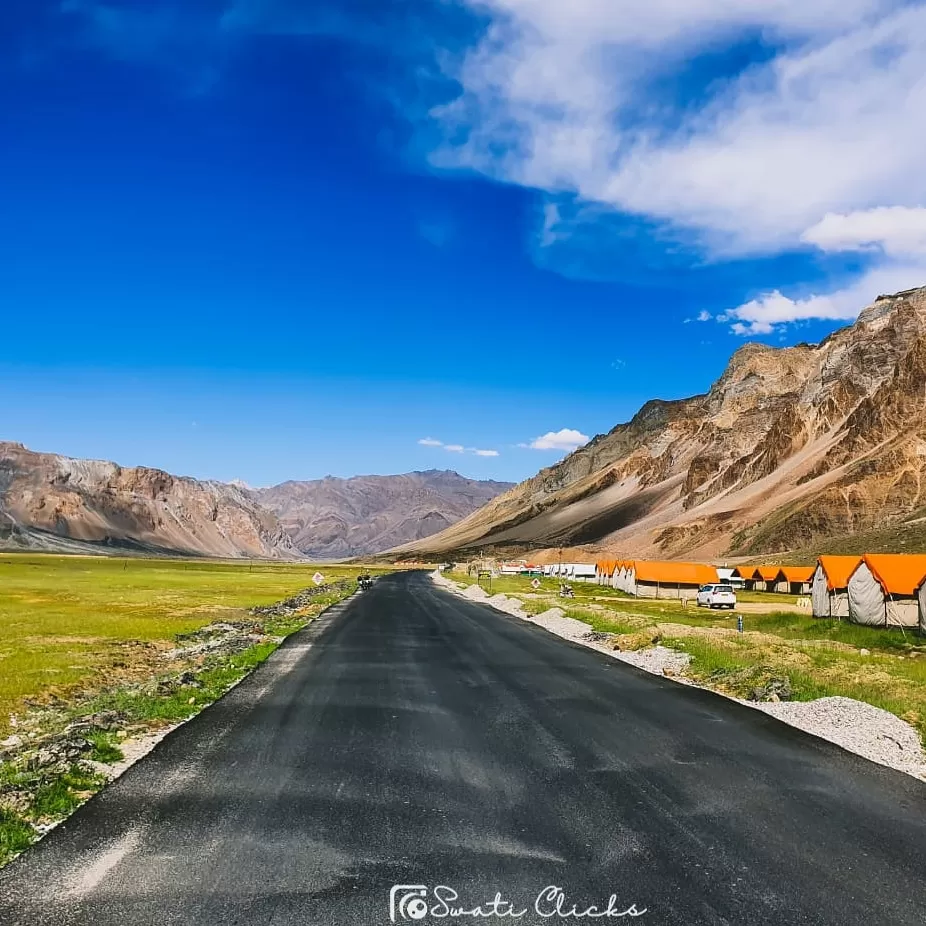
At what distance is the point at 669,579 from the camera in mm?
89125

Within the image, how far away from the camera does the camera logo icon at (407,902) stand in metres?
7.04

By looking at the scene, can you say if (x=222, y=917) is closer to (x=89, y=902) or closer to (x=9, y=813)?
(x=89, y=902)

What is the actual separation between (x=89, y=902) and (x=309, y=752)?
5900 mm

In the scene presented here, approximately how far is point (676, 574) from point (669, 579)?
1.06m

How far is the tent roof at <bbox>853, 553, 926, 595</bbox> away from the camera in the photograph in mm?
43812

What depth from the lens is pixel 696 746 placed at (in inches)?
547

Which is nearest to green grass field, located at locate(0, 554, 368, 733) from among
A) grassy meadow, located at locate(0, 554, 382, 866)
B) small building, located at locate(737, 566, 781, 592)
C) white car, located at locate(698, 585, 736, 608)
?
Answer: grassy meadow, located at locate(0, 554, 382, 866)

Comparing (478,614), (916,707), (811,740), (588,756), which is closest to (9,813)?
(588,756)

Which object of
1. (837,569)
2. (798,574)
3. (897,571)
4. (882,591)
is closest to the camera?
(897,571)

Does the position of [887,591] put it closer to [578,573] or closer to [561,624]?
[561,624]

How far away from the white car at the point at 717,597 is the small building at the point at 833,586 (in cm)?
1697

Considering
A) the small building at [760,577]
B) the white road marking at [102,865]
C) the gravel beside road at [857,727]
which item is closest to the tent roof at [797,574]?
the small building at [760,577]

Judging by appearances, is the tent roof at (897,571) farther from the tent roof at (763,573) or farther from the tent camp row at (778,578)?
the tent roof at (763,573)

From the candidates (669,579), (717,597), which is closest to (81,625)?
(717,597)
